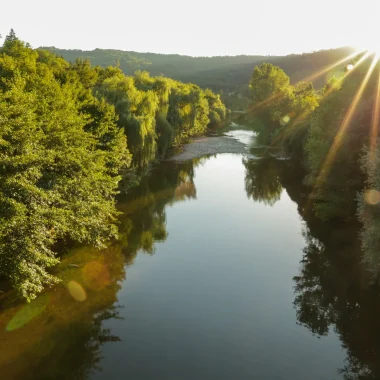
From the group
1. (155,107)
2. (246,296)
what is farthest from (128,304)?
(155,107)

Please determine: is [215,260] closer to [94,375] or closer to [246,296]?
[246,296]

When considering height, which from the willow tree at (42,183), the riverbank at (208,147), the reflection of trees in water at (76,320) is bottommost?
the riverbank at (208,147)

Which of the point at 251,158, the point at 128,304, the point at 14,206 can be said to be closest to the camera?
the point at 14,206

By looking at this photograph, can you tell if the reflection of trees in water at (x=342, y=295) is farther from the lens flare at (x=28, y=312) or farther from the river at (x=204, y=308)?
the lens flare at (x=28, y=312)

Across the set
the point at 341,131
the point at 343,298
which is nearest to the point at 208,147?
the point at 341,131

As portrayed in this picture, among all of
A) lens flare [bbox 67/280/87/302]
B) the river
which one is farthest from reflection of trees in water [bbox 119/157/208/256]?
lens flare [bbox 67/280/87/302]

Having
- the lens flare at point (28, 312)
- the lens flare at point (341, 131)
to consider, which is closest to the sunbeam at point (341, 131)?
the lens flare at point (341, 131)
